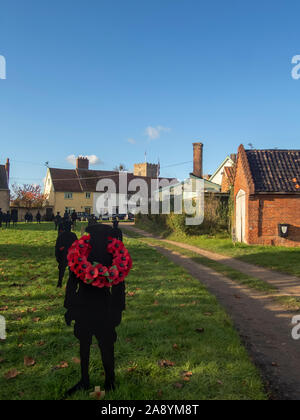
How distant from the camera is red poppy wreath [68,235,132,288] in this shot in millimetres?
3684

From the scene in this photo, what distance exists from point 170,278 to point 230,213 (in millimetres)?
14929

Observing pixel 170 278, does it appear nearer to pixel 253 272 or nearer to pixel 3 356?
pixel 253 272

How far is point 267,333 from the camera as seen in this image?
589 cm

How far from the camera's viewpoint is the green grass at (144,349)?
387 cm

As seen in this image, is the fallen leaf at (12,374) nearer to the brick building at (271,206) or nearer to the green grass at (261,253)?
the green grass at (261,253)

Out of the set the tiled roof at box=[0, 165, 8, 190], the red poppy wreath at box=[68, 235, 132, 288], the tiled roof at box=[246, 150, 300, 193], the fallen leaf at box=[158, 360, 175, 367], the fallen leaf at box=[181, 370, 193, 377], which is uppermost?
the tiled roof at box=[0, 165, 8, 190]

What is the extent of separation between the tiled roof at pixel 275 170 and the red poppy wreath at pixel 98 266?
16132mm

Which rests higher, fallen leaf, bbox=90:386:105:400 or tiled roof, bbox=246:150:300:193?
tiled roof, bbox=246:150:300:193

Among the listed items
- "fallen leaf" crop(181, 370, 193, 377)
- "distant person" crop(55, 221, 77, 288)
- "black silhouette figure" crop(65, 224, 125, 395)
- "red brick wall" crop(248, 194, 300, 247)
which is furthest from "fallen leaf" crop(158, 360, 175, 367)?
"red brick wall" crop(248, 194, 300, 247)

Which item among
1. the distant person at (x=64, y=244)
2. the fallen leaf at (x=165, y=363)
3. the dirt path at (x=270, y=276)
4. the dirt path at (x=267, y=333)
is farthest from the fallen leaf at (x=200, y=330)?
the distant person at (x=64, y=244)

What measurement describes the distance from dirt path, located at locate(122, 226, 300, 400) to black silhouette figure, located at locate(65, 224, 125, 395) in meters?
2.02

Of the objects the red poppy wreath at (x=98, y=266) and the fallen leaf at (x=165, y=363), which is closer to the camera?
the red poppy wreath at (x=98, y=266)

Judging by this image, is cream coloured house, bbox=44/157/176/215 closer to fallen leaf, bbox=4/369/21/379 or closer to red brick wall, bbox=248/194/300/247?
red brick wall, bbox=248/194/300/247
